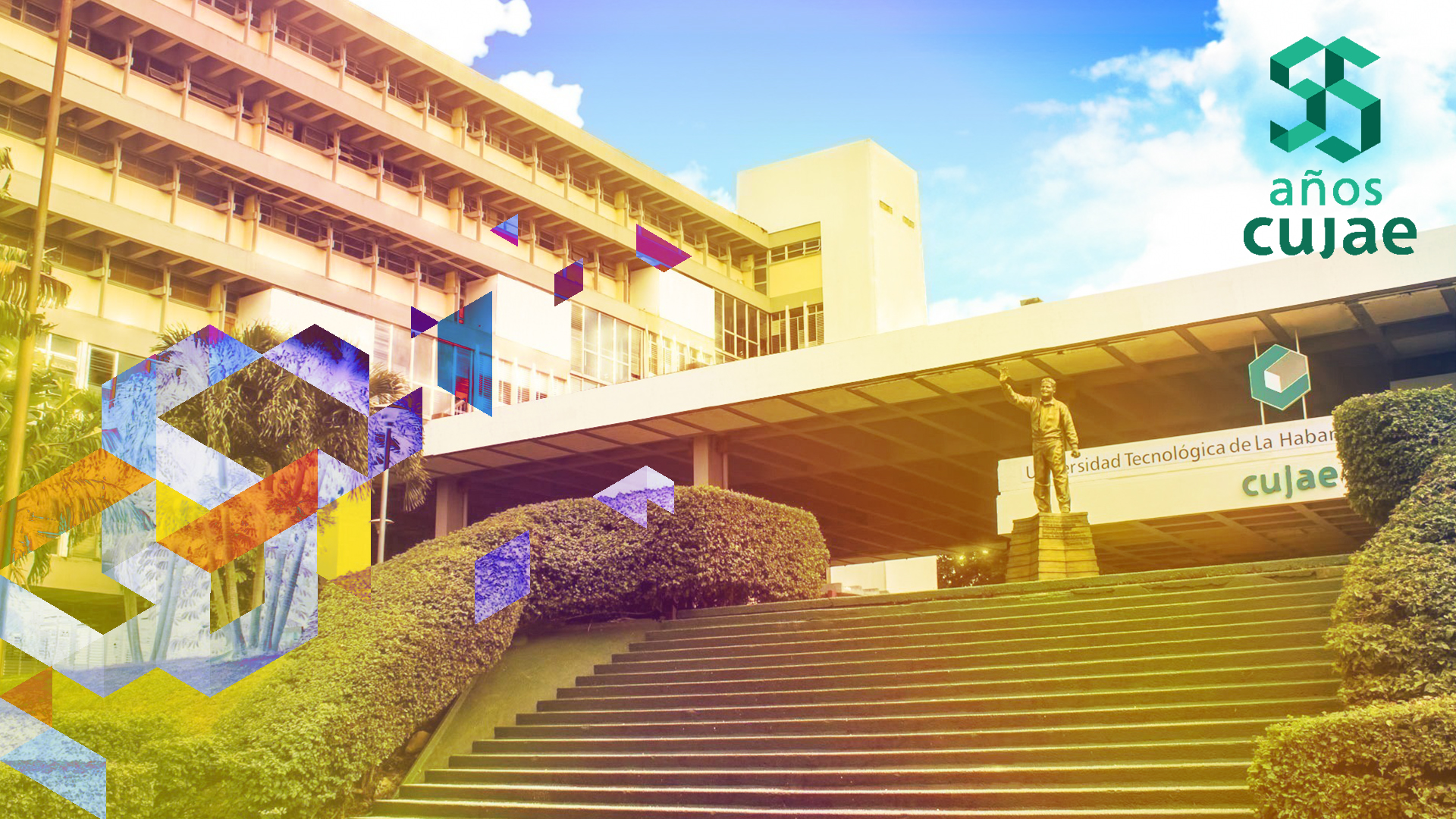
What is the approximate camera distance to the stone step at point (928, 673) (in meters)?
9.70

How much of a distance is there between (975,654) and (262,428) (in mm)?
13119

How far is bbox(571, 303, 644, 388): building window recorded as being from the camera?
43312 millimetres

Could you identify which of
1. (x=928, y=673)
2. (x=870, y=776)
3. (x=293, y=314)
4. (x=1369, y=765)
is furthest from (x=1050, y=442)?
(x=293, y=314)

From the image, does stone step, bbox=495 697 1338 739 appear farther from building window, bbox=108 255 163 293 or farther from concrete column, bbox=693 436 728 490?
building window, bbox=108 255 163 293

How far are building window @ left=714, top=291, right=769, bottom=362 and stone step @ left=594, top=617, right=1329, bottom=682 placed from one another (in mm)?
36217

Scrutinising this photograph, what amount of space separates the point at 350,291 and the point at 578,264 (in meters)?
10.9

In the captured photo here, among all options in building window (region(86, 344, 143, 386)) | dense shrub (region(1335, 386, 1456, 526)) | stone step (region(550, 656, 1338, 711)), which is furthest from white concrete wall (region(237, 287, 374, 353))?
dense shrub (region(1335, 386, 1456, 526))

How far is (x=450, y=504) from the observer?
27734 millimetres

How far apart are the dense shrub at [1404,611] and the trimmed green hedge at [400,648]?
832 centimetres

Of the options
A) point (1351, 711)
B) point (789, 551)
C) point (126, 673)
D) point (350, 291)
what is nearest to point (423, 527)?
point (350, 291)
